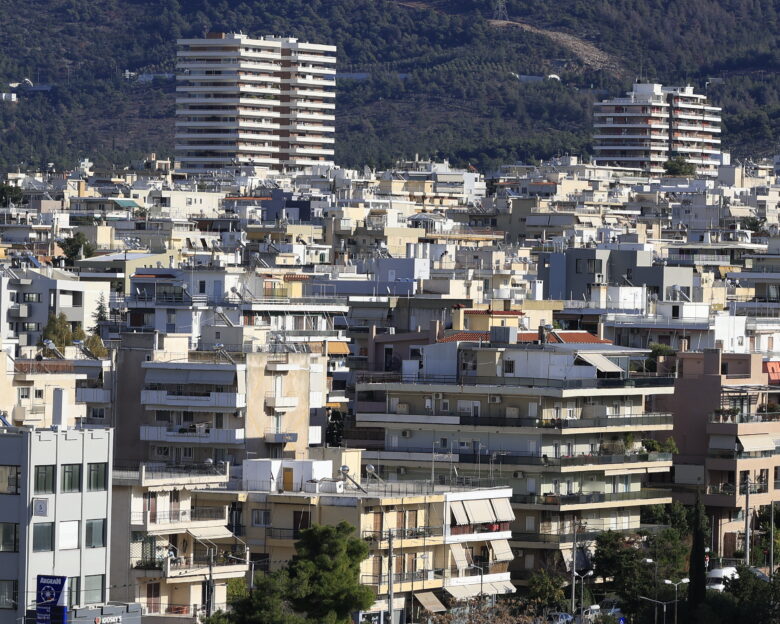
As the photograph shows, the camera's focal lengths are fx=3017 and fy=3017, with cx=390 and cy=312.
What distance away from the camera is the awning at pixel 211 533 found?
57031 millimetres

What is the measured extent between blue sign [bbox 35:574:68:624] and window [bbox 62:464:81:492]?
2262 mm

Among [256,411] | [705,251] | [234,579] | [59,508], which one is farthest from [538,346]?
[705,251]

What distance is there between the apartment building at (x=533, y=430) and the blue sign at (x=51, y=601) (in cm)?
2101

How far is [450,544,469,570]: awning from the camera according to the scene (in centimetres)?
6156

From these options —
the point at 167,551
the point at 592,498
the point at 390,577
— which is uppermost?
the point at 167,551

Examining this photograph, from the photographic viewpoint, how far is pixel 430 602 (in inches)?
2361

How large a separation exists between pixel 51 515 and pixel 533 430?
22.4 m

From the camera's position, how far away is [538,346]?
7138 centimetres

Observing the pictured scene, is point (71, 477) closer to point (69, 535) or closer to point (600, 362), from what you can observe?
→ point (69, 535)

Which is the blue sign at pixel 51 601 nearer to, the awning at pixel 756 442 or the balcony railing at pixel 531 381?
the balcony railing at pixel 531 381

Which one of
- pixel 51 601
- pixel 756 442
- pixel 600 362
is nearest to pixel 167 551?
pixel 51 601

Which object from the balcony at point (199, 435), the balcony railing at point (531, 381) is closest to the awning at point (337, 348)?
the balcony railing at point (531, 381)

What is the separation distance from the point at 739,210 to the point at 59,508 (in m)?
139

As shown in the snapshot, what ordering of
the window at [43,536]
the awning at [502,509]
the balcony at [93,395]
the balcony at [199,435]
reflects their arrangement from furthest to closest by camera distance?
1. the balcony at [93,395]
2. the balcony at [199,435]
3. the awning at [502,509]
4. the window at [43,536]
